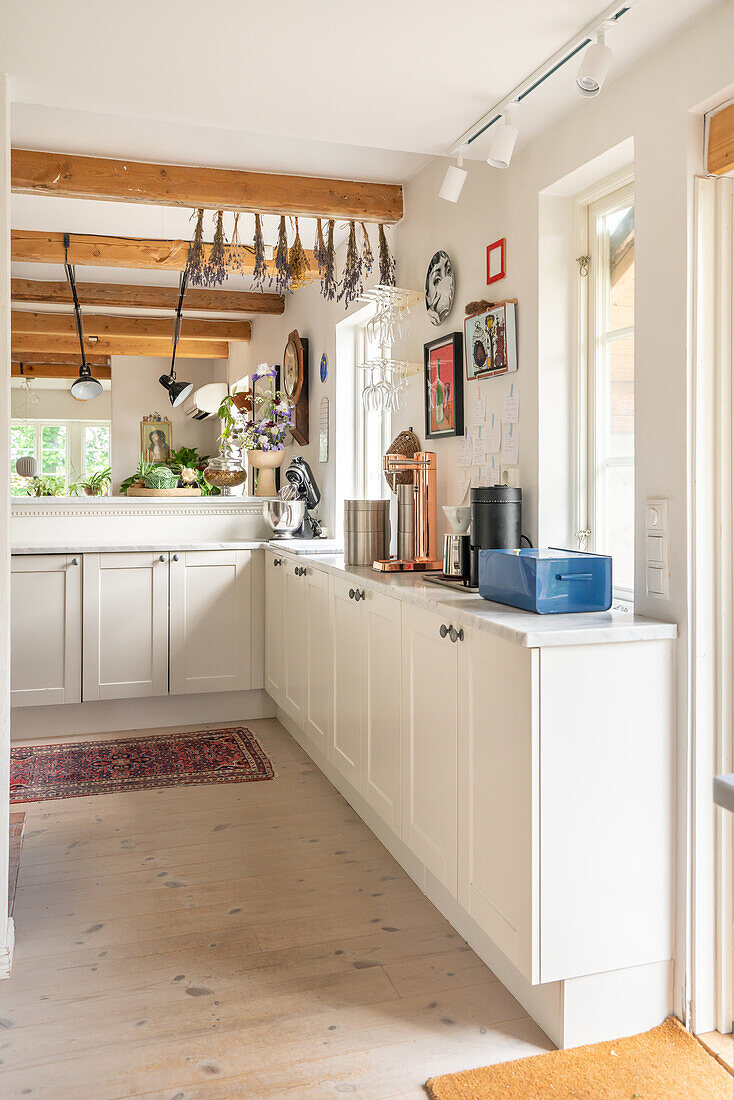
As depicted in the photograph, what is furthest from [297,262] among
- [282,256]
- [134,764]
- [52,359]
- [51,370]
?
[51,370]

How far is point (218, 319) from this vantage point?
7.42 m

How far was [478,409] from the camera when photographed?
9.71 feet

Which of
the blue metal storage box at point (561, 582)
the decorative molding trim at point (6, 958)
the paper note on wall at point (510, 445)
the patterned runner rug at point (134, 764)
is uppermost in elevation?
the paper note on wall at point (510, 445)

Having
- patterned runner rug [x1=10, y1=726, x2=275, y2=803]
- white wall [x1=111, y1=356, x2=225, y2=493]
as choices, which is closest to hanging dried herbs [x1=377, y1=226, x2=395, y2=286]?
patterned runner rug [x1=10, y1=726, x2=275, y2=803]

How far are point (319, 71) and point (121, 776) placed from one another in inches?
108

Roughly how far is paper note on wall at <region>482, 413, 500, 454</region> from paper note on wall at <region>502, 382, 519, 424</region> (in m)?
0.06

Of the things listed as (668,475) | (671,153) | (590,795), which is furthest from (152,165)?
(590,795)

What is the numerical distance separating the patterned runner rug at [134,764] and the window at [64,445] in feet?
28.5

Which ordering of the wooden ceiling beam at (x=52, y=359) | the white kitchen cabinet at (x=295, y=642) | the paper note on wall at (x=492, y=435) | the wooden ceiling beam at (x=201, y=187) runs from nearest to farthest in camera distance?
the paper note on wall at (x=492, y=435) < the wooden ceiling beam at (x=201, y=187) < the white kitchen cabinet at (x=295, y=642) < the wooden ceiling beam at (x=52, y=359)

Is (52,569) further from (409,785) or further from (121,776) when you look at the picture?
(409,785)

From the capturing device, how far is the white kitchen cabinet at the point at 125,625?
411 cm

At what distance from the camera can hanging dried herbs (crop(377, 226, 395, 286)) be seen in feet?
12.3

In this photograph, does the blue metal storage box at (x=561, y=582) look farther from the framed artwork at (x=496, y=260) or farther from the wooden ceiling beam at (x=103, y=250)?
the wooden ceiling beam at (x=103, y=250)

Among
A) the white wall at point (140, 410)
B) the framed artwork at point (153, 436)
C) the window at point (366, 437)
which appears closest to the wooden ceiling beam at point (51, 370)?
the white wall at point (140, 410)
